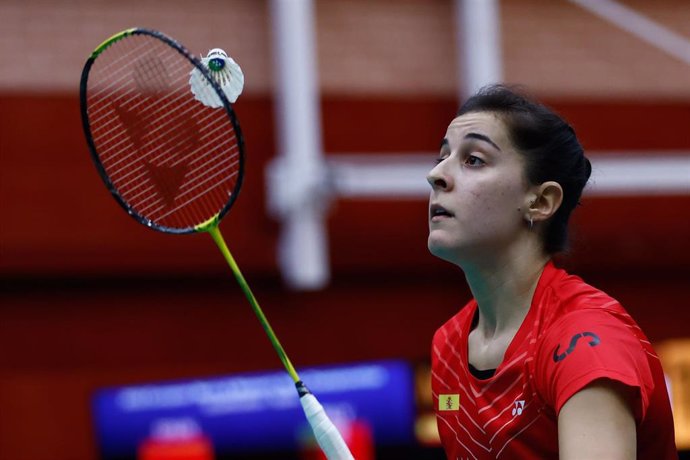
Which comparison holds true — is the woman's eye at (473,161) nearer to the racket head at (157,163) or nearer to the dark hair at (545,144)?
the dark hair at (545,144)

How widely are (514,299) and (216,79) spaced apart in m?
0.77

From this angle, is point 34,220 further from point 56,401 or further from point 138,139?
point 138,139

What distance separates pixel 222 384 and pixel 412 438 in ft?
3.45

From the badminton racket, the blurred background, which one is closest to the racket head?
the badminton racket

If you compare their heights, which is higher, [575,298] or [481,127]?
[481,127]

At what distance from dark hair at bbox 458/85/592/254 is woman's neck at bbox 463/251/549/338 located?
71 millimetres

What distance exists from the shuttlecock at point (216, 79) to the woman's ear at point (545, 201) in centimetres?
65

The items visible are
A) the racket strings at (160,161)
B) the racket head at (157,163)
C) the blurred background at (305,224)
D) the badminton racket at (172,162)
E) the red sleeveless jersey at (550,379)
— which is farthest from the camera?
the blurred background at (305,224)

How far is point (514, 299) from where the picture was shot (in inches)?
92.0

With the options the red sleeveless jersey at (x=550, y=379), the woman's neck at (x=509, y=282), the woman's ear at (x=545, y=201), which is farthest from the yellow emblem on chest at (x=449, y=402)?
the woman's ear at (x=545, y=201)

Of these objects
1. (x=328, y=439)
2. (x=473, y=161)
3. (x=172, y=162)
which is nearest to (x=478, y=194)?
(x=473, y=161)

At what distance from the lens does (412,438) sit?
6.41 m

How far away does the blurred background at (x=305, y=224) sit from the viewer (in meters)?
6.43

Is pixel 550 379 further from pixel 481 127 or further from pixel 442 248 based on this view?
pixel 481 127
